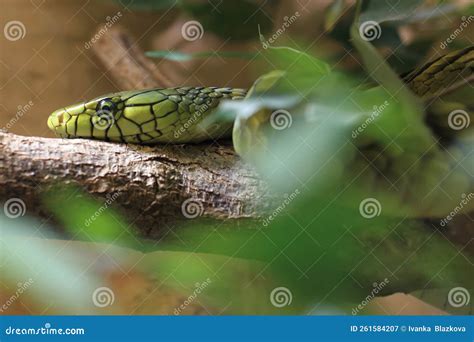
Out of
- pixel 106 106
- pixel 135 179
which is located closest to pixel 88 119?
pixel 106 106

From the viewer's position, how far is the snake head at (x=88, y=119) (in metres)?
1.00

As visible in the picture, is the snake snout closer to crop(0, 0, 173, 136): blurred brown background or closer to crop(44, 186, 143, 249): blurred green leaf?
crop(0, 0, 173, 136): blurred brown background

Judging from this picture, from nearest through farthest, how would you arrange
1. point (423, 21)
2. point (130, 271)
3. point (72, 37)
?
point (423, 21) → point (130, 271) → point (72, 37)

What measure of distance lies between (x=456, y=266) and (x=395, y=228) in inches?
5.3

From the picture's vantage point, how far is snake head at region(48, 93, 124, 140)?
100 centimetres

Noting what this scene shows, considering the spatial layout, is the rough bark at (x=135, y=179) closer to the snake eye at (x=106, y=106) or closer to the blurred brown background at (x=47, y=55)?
the snake eye at (x=106, y=106)

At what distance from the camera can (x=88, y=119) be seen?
3.28ft

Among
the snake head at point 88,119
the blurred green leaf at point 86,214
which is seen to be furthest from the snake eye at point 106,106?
the blurred green leaf at point 86,214

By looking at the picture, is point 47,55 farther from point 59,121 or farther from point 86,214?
point 86,214

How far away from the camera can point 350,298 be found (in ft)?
2.92

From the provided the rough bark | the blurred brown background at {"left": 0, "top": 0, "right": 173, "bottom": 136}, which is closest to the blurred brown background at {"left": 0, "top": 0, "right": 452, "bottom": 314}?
the blurred brown background at {"left": 0, "top": 0, "right": 173, "bottom": 136}

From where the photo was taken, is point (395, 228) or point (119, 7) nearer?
point (395, 228)

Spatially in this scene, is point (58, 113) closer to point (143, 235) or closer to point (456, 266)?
point (143, 235)

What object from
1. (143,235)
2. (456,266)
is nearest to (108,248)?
(143,235)
